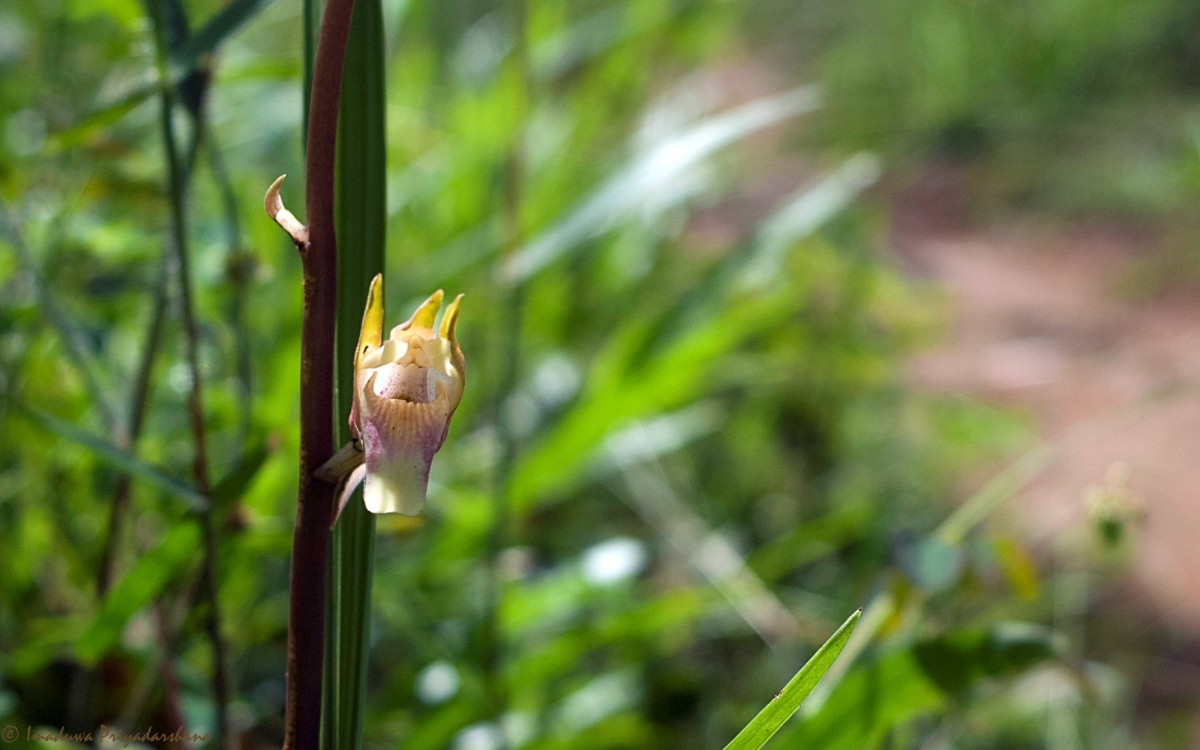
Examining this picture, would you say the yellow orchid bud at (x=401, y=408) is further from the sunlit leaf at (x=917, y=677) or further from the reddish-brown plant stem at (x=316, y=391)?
the sunlit leaf at (x=917, y=677)

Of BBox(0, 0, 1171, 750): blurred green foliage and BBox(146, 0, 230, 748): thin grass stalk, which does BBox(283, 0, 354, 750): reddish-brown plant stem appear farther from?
BBox(146, 0, 230, 748): thin grass stalk

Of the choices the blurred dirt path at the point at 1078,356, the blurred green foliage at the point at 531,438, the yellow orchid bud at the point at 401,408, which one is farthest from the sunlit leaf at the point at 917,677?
the yellow orchid bud at the point at 401,408

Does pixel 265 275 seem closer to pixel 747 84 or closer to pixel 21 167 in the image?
pixel 21 167

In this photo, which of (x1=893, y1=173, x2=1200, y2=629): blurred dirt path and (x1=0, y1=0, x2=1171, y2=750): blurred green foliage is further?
(x1=893, y1=173, x2=1200, y2=629): blurred dirt path

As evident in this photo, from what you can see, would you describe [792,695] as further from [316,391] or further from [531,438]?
[531,438]

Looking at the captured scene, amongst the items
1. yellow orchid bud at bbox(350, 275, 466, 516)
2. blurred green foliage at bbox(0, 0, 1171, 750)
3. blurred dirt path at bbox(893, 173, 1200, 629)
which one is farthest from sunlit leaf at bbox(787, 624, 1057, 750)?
yellow orchid bud at bbox(350, 275, 466, 516)

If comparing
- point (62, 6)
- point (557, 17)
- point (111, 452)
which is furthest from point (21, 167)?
point (557, 17)

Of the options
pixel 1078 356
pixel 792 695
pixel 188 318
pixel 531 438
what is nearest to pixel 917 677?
pixel 792 695
